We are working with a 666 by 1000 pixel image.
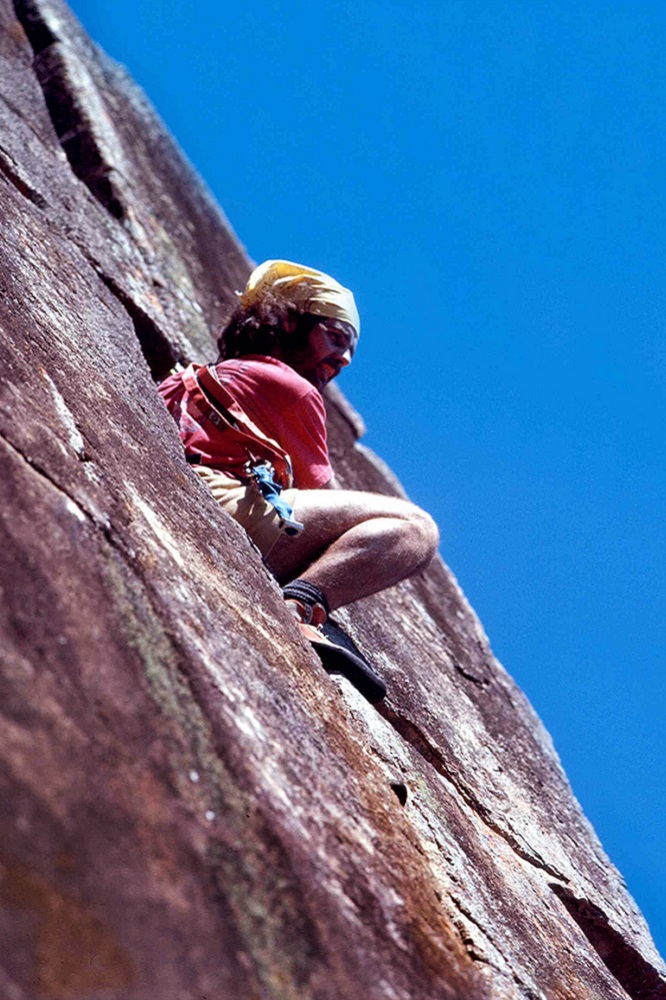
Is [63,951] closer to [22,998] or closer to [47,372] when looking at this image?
[22,998]

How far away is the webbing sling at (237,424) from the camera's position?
15.4ft

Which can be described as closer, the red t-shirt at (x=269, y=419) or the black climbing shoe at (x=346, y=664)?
the black climbing shoe at (x=346, y=664)

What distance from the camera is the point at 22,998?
1.48 m

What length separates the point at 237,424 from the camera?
4.71m

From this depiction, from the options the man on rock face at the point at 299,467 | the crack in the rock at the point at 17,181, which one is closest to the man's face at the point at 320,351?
the man on rock face at the point at 299,467

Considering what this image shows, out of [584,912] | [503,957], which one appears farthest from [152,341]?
[503,957]

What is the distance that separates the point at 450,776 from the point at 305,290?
2285mm

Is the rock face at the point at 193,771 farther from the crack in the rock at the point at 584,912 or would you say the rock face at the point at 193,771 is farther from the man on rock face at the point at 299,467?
the man on rock face at the point at 299,467

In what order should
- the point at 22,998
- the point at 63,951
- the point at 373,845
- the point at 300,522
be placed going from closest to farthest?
the point at 22,998
the point at 63,951
the point at 373,845
the point at 300,522

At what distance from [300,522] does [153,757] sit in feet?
8.45

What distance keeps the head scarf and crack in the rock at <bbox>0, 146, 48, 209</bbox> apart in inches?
47.7

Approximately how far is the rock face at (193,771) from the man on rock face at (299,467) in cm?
34

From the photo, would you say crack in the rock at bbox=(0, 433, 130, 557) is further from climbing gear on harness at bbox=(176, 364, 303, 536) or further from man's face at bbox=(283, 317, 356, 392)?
man's face at bbox=(283, 317, 356, 392)

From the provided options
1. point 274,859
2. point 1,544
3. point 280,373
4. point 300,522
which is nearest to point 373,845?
point 274,859
